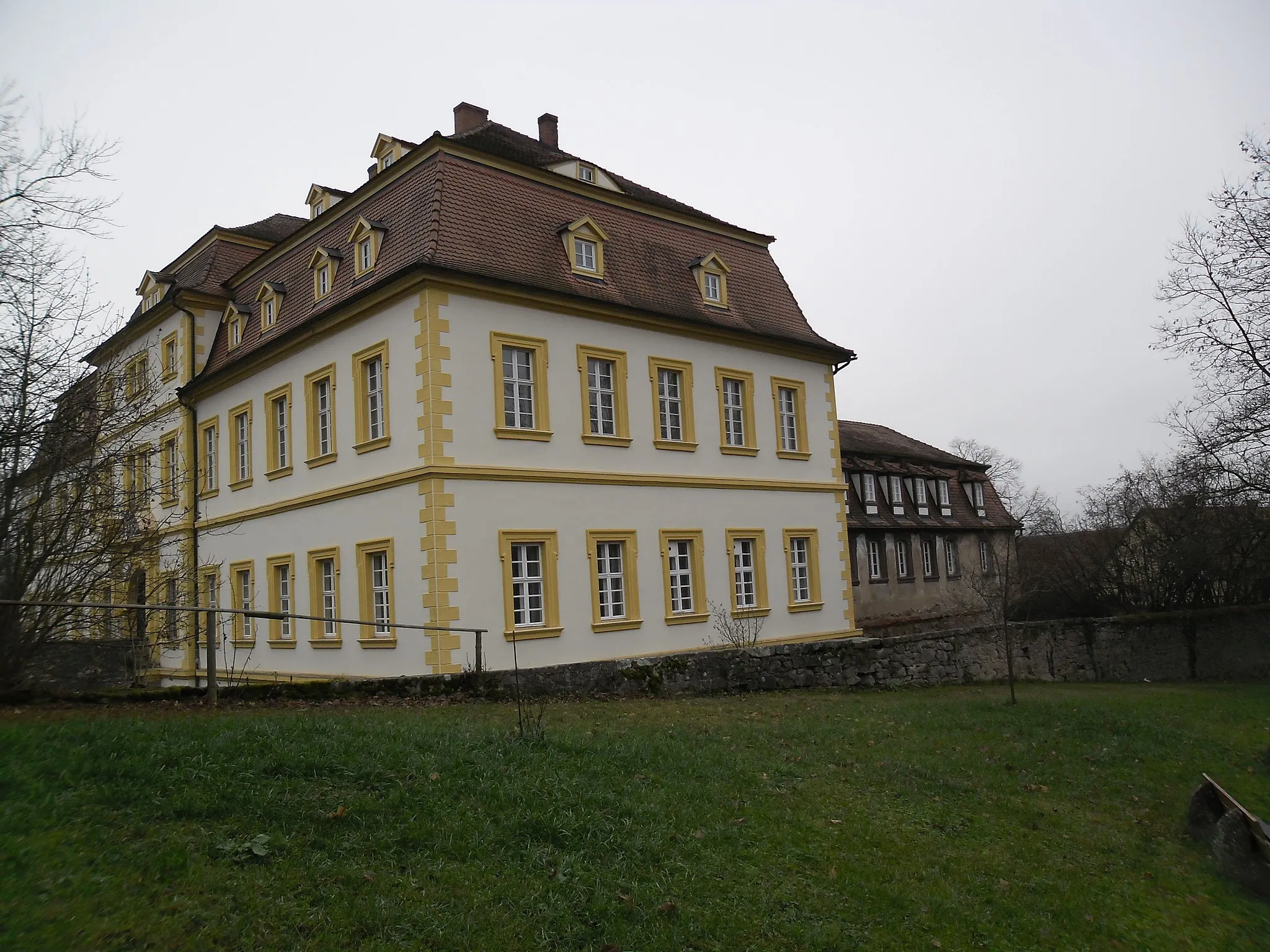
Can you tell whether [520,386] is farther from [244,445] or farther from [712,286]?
[244,445]

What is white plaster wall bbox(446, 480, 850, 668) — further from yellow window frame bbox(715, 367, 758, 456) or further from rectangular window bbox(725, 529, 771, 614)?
yellow window frame bbox(715, 367, 758, 456)

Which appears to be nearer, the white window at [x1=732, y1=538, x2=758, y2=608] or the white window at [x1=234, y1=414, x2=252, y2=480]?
the white window at [x1=732, y1=538, x2=758, y2=608]

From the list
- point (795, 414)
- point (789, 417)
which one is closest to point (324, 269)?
point (789, 417)

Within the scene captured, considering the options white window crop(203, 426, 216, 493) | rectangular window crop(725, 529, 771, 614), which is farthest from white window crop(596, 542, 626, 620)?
white window crop(203, 426, 216, 493)

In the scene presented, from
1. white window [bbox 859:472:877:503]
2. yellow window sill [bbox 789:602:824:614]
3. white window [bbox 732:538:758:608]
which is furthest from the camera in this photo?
white window [bbox 859:472:877:503]

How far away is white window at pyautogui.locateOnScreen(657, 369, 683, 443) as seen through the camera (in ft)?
72.2

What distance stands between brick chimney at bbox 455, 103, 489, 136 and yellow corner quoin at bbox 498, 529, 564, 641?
12.3 m

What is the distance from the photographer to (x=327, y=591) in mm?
20562

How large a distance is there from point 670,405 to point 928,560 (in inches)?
813

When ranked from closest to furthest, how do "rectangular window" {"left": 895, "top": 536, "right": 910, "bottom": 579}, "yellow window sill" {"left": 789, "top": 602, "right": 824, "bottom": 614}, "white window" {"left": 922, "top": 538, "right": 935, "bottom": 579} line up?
"yellow window sill" {"left": 789, "top": 602, "right": 824, "bottom": 614}
"rectangular window" {"left": 895, "top": 536, "right": 910, "bottom": 579}
"white window" {"left": 922, "top": 538, "right": 935, "bottom": 579}

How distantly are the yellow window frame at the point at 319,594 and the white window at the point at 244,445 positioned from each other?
14.4ft

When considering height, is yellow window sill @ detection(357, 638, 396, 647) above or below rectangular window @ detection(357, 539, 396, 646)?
below

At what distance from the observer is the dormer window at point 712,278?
77.9 ft

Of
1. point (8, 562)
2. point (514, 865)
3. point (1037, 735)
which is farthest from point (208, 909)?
point (1037, 735)
